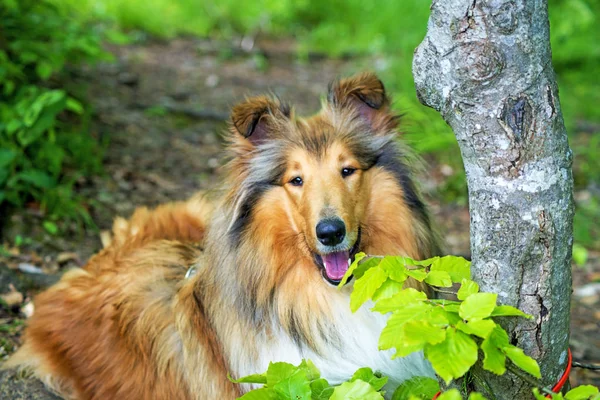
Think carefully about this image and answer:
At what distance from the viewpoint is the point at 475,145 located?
6.94ft

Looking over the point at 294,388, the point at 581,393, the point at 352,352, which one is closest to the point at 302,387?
the point at 294,388

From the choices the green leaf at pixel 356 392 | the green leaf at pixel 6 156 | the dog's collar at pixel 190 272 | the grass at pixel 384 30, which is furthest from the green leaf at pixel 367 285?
the grass at pixel 384 30

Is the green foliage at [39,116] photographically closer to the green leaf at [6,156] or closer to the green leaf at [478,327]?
the green leaf at [6,156]

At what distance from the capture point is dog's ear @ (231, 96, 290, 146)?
3170 mm

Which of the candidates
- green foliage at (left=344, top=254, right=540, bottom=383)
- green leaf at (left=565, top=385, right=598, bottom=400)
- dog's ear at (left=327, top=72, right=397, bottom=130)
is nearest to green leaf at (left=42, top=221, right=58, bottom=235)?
dog's ear at (left=327, top=72, right=397, bottom=130)

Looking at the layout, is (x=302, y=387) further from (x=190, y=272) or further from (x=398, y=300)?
(x=190, y=272)

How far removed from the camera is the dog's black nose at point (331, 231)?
2.85m

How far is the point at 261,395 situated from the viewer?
218 centimetres

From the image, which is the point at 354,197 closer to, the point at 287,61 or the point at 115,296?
the point at 115,296

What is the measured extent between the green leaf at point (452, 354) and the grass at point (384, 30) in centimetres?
496

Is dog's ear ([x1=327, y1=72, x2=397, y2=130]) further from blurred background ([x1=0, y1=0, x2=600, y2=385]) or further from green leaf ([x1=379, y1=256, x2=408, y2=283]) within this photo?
green leaf ([x1=379, y1=256, x2=408, y2=283])

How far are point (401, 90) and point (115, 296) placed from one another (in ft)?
19.2

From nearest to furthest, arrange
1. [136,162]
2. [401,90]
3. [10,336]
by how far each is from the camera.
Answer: [10,336] < [136,162] < [401,90]

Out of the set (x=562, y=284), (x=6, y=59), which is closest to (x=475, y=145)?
(x=562, y=284)
